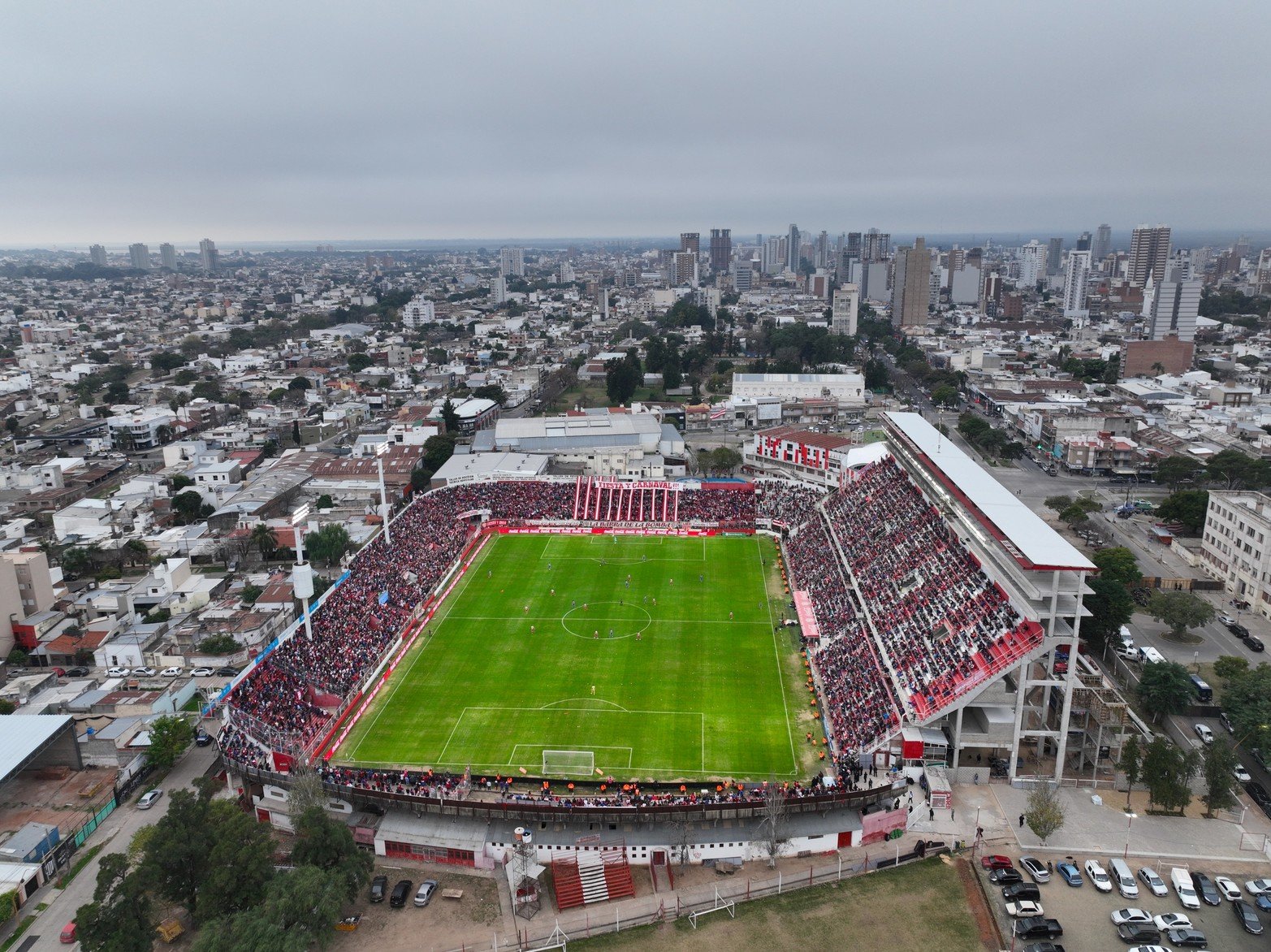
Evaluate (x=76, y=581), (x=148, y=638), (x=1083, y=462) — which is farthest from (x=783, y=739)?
(x=1083, y=462)

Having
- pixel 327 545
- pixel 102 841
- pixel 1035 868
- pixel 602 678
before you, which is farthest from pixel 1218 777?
pixel 327 545

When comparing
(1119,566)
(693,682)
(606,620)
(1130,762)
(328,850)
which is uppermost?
(328,850)

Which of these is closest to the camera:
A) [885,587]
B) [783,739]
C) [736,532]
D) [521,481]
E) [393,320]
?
[783,739]

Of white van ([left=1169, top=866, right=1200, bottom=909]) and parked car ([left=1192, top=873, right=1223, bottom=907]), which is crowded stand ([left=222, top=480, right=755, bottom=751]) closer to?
white van ([left=1169, top=866, right=1200, bottom=909])

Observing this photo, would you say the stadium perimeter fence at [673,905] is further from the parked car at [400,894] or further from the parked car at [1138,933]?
the parked car at [1138,933]

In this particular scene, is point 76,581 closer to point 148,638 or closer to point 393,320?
point 148,638

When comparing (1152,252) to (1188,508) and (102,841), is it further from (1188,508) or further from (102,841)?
(102,841)
